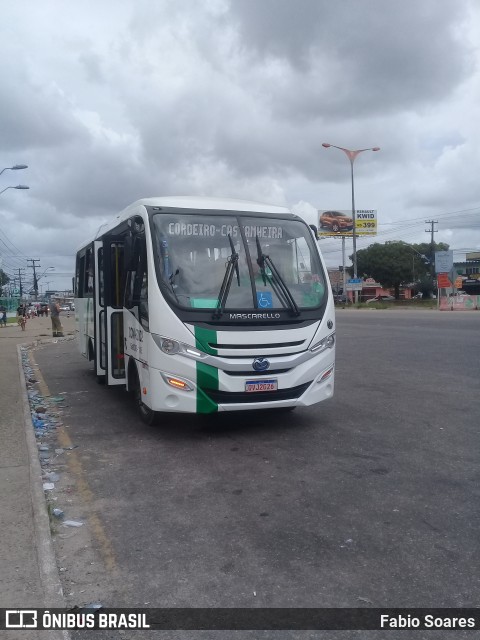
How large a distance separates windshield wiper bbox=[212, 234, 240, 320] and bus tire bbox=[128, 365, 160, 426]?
168 centimetres

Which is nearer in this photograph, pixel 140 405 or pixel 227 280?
pixel 227 280

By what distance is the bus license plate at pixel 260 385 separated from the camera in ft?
23.6

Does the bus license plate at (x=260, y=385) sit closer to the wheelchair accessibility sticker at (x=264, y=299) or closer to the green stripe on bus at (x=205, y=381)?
the green stripe on bus at (x=205, y=381)

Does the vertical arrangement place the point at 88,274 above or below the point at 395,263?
below

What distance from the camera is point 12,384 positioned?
Answer: 12.0 meters

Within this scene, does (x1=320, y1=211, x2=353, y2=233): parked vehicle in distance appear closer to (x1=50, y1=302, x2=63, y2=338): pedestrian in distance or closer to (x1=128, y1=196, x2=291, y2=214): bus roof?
(x1=50, y1=302, x2=63, y2=338): pedestrian in distance

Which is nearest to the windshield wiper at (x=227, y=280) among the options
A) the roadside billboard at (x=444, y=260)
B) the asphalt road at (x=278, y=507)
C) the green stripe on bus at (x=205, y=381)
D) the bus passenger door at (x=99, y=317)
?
the green stripe on bus at (x=205, y=381)

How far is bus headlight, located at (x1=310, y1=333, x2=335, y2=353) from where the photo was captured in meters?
7.64

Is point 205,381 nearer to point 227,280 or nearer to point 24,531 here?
point 227,280

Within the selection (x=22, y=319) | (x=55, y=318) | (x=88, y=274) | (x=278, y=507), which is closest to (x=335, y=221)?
(x=22, y=319)

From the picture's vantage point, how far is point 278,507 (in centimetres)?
525

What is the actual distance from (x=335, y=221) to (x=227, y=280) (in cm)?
7116

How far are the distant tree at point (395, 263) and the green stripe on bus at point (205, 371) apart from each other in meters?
69.3

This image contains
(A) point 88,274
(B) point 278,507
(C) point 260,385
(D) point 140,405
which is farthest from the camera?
(A) point 88,274
